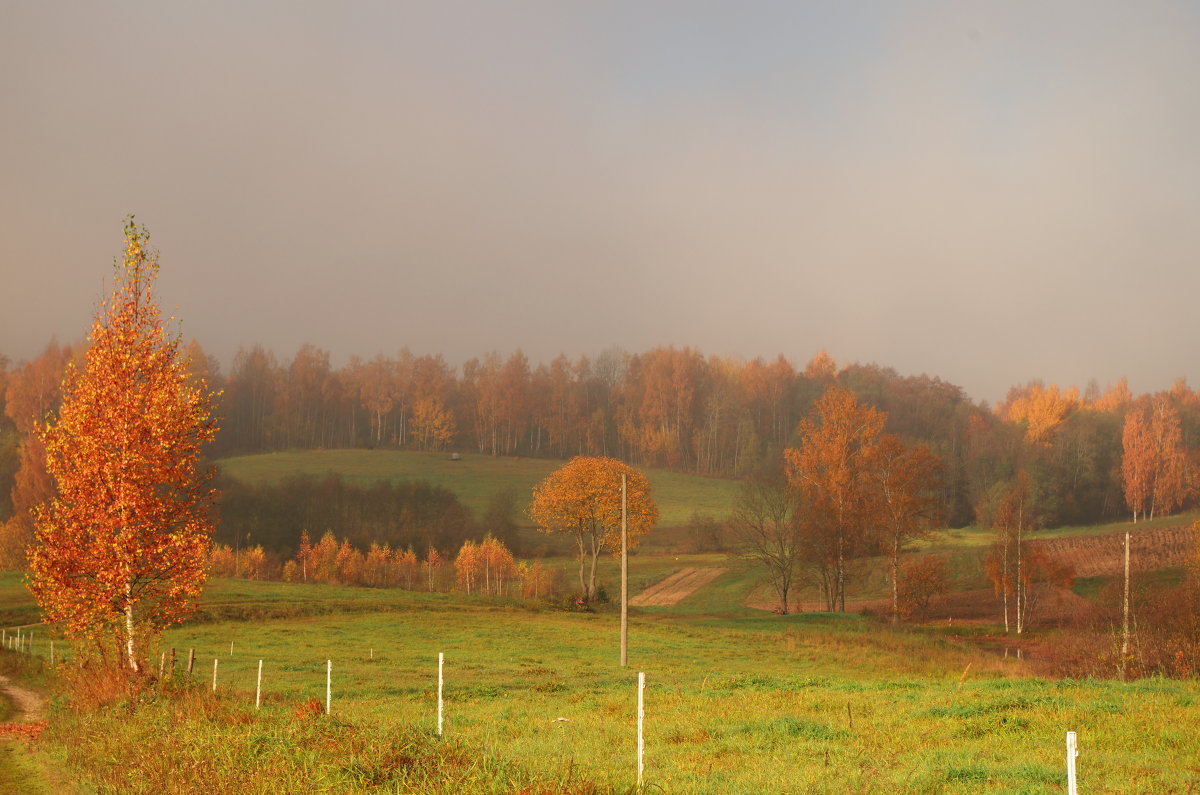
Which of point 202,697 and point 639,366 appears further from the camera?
point 639,366

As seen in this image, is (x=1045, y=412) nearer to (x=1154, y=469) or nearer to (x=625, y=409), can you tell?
(x=1154, y=469)

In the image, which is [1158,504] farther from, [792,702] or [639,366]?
[792,702]

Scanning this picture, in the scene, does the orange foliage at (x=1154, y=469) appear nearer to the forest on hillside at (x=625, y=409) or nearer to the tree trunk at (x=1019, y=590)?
the forest on hillside at (x=625, y=409)

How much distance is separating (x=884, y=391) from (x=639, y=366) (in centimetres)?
4925

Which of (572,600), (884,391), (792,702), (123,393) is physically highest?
(884,391)

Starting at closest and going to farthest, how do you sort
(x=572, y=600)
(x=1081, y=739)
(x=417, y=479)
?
(x=1081, y=739) → (x=572, y=600) → (x=417, y=479)

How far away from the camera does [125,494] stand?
19969 millimetres

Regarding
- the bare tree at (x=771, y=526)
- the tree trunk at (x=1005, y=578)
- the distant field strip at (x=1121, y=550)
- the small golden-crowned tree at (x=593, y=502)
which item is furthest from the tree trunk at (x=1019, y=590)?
the small golden-crowned tree at (x=593, y=502)

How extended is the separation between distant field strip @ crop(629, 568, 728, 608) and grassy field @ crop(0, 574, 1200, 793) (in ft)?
146

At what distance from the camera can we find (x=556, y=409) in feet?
526

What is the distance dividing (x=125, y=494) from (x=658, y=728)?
1363 centimetres

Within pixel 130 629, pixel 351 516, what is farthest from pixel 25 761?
pixel 351 516

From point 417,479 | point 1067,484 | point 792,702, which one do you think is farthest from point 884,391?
point 792,702

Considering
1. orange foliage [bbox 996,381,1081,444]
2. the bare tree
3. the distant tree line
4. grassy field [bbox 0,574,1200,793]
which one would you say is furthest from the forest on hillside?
grassy field [bbox 0,574,1200,793]
